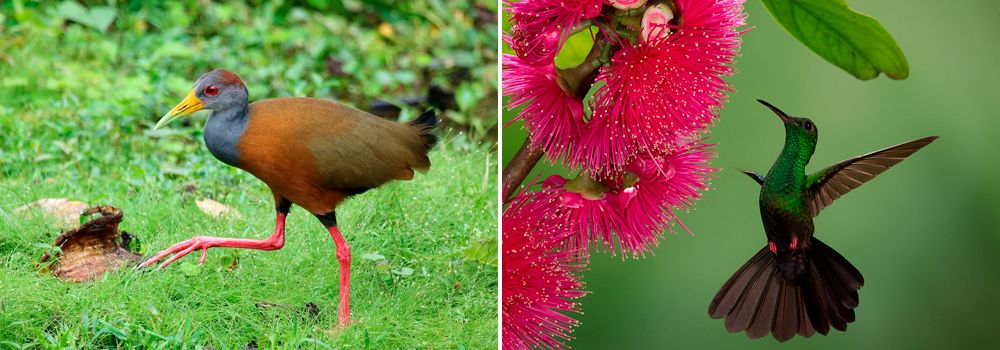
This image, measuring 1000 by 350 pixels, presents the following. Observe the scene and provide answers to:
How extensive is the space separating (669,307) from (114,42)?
106 cm

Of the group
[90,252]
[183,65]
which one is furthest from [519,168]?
[183,65]

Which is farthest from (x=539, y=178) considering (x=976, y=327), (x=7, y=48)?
(x=7, y=48)

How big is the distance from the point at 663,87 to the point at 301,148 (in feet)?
1.46

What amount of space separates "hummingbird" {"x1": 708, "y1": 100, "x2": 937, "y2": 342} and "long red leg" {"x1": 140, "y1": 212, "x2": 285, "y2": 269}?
1.77 feet

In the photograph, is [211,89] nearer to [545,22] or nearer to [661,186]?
[545,22]

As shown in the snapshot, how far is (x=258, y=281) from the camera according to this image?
55.6 inches

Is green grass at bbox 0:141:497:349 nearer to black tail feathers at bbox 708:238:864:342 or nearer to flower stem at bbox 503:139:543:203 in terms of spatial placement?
flower stem at bbox 503:139:543:203

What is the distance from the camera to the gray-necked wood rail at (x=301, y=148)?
1.30 m

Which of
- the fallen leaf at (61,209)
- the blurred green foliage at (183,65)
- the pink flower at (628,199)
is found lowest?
the fallen leaf at (61,209)

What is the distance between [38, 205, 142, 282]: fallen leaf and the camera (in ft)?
4.46

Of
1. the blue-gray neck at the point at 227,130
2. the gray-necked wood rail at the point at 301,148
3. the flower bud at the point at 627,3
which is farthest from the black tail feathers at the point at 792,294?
the blue-gray neck at the point at 227,130

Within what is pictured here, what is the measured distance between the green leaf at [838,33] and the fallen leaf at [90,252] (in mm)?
816

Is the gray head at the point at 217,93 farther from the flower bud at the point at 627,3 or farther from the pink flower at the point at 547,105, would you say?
the flower bud at the point at 627,3

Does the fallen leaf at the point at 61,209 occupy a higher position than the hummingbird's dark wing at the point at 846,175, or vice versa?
the hummingbird's dark wing at the point at 846,175
